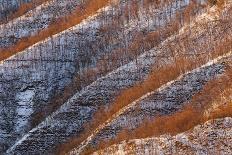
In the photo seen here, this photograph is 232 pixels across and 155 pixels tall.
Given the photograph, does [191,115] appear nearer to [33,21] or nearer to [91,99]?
[91,99]

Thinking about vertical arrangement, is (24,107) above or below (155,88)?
below

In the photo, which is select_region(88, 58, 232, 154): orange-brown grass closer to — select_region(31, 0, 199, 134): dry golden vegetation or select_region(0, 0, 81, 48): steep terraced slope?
select_region(31, 0, 199, 134): dry golden vegetation

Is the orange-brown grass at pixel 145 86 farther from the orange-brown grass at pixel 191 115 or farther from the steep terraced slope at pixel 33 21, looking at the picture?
the steep terraced slope at pixel 33 21

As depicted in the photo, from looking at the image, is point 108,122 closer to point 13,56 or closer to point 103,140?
point 103,140

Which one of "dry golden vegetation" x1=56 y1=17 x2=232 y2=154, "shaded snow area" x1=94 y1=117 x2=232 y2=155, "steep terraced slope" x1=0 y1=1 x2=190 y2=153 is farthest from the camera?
"steep terraced slope" x1=0 y1=1 x2=190 y2=153

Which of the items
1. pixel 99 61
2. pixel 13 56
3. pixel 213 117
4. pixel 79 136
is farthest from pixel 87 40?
pixel 213 117

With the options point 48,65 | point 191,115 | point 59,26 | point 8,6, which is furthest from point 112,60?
point 8,6

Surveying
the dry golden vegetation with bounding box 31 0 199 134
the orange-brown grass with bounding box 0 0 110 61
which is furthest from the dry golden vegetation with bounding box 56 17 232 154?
the orange-brown grass with bounding box 0 0 110 61
